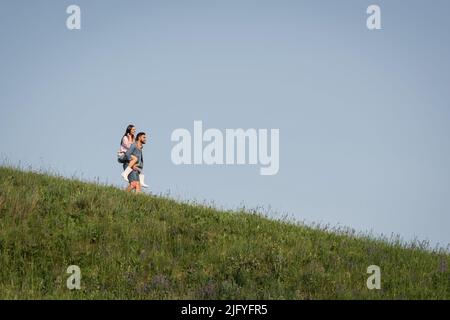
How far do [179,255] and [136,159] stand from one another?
767 cm

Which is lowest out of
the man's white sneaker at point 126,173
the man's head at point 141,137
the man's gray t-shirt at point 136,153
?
the man's white sneaker at point 126,173

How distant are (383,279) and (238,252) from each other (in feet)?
11.1

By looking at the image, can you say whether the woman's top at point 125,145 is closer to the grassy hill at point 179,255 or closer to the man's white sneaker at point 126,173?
the man's white sneaker at point 126,173

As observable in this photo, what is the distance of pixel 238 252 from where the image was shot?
44.6ft

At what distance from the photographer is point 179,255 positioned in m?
13.6

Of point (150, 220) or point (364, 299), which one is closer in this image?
point (364, 299)

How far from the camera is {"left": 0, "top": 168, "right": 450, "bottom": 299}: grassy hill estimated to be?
457 inches

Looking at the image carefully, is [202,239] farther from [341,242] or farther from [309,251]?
[341,242]

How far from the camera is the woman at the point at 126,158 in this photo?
20.6 meters

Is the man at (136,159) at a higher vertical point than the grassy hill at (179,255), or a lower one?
higher

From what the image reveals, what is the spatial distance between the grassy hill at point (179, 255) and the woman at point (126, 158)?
10.9ft
